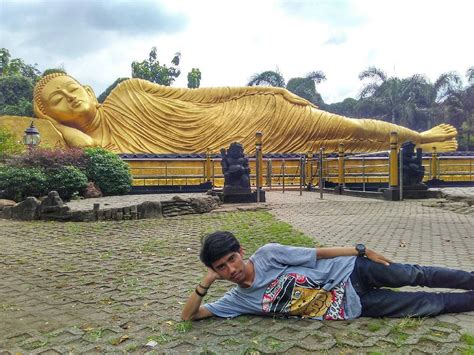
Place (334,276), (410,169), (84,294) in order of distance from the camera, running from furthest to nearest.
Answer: (410,169) → (84,294) → (334,276)

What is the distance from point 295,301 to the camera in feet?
8.32

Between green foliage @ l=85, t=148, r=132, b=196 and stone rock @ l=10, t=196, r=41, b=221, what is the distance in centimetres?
297

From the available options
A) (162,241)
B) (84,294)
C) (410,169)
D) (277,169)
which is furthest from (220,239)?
(277,169)

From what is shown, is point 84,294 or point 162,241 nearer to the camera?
point 84,294

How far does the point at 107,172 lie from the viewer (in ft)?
37.1

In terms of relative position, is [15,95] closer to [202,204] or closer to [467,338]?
[202,204]

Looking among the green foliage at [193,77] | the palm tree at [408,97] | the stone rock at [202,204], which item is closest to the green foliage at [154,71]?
the green foliage at [193,77]

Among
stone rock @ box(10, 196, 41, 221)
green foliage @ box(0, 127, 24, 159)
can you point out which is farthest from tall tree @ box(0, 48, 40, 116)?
stone rock @ box(10, 196, 41, 221)

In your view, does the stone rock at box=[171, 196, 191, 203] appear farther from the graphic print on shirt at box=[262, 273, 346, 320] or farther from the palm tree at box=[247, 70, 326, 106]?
the palm tree at box=[247, 70, 326, 106]

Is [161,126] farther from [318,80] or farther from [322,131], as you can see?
[318,80]

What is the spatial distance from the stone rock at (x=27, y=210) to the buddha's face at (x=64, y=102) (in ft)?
26.2

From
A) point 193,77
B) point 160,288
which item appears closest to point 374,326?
point 160,288

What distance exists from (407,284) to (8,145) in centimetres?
1276

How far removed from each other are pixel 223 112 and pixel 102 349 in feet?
49.0
